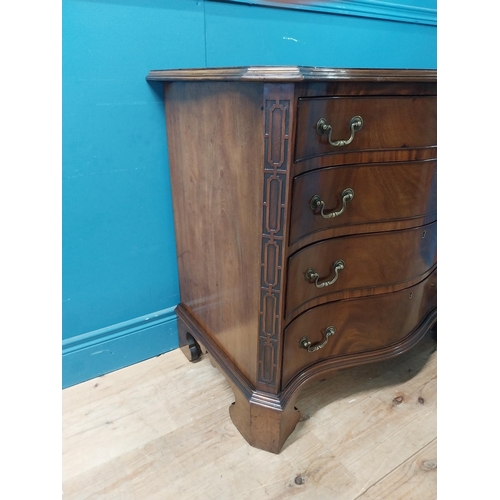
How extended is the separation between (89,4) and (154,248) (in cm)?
64

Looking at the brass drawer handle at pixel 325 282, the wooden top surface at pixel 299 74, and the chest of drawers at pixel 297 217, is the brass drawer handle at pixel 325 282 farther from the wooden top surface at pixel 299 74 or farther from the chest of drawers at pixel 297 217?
the wooden top surface at pixel 299 74

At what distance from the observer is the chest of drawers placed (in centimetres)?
73

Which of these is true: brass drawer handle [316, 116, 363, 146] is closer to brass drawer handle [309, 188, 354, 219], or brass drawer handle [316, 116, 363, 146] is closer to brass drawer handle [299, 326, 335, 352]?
brass drawer handle [309, 188, 354, 219]

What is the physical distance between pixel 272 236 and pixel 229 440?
58 cm

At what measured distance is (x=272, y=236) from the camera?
0.79 m

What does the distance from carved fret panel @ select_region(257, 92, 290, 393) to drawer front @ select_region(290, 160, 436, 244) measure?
0.11 ft

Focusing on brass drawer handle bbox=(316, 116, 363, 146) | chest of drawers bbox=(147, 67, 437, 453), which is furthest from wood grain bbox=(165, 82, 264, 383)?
brass drawer handle bbox=(316, 116, 363, 146)

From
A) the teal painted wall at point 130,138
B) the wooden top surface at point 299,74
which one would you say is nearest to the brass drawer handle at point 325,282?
the wooden top surface at point 299,74

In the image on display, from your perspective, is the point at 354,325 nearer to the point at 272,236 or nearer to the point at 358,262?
the point at 358,262

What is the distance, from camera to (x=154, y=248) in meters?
1.22

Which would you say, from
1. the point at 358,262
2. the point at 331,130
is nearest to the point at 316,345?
the point at 358,262

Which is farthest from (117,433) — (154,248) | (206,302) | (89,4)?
(89,4)

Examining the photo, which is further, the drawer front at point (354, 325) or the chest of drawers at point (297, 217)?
the drawer front at point (354, 325)

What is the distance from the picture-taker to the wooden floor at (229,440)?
92 cm
